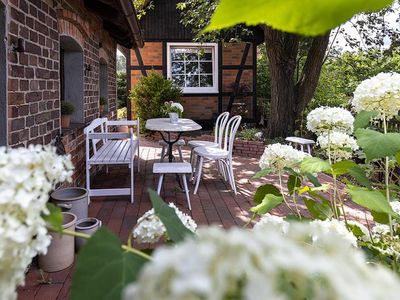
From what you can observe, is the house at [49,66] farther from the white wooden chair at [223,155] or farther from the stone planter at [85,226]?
the white wooden chair at [223,155]

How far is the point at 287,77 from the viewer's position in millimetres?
7641

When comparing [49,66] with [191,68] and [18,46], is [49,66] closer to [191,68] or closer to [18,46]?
[18,46]

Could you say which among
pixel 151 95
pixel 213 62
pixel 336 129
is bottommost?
pixel 336 129

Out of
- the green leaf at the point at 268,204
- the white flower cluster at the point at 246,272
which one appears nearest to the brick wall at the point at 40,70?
the green leaf at the point at 268,204

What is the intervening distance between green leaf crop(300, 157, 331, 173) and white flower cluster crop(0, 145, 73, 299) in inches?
37.7

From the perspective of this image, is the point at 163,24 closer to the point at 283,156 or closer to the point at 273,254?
the point at 283,156

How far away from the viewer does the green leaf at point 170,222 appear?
516 mm

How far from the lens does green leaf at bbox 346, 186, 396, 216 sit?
1.02 metres

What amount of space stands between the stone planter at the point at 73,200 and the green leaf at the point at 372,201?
7.41ft

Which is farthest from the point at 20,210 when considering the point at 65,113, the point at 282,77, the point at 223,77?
the point at 223,77

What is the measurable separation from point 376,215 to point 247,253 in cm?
116

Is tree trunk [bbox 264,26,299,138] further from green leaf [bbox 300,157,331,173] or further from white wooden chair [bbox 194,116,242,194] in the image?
green leaf [bbox 300,157,331,173]

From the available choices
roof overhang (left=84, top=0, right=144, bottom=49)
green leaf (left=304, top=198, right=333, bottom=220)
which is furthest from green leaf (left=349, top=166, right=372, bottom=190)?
roof overhang (left=84, top=0, right=144, bottom=49)

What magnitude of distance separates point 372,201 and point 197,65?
33.5 feet
